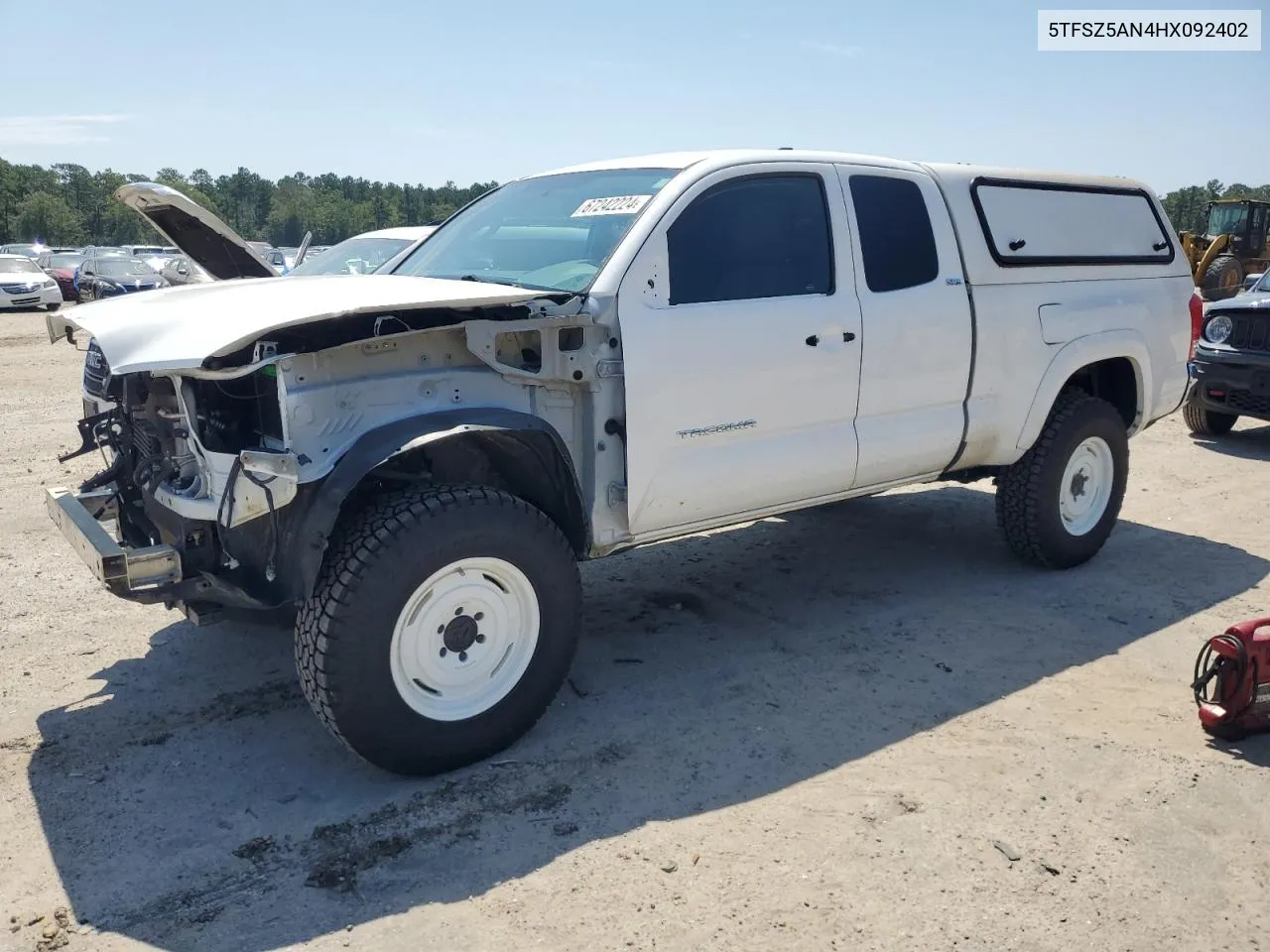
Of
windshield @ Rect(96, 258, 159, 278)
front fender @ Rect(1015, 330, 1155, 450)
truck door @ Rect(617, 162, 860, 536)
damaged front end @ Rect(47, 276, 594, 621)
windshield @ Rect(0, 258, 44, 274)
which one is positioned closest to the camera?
damaged front end @ Rect(47, 276, 594, 621)

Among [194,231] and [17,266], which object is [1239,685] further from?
[17,266]

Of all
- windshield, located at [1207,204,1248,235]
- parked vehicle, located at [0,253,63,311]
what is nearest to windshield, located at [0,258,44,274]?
parked vehicle, located at [0,253,63,311]

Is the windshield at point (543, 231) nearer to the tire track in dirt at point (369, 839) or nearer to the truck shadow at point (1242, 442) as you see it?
the tire track in dirt at point (369, 839)

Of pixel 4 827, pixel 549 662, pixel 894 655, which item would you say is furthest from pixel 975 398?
pixel 4 827

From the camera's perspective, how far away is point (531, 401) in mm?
3846

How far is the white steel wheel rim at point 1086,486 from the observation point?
5.86 meters

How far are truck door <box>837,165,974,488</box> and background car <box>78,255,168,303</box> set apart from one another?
21.0m

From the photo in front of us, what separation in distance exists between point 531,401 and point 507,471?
297 millimetres

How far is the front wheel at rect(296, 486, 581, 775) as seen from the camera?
3330mm

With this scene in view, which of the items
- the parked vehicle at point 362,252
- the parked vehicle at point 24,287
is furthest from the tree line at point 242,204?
the parked vehicle at point 362,252

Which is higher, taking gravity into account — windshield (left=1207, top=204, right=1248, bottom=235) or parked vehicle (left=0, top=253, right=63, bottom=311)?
windshield (left=1207, top=204, right=1248, bottom=235)

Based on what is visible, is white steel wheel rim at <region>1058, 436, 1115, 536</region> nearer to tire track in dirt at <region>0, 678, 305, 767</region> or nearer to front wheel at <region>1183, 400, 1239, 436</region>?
tire track in dirt at <region>0, 678, 305, 767</region>

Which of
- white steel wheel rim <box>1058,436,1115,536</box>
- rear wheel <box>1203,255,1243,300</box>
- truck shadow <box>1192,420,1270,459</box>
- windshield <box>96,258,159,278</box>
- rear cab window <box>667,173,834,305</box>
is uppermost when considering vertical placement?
windshield <box>96,258,159,278</box>

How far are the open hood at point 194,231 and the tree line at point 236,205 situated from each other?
82310 mm
